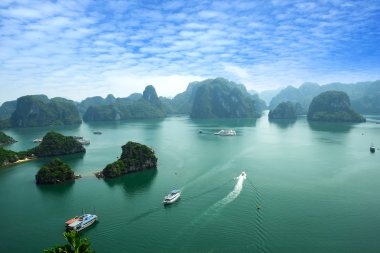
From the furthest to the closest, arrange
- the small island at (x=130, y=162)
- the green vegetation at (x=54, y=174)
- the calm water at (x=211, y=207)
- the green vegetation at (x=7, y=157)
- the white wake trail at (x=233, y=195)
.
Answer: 1. the green vegetation at (x=7, y=157)
2. the small island at (x=130, y=162)
3. the green vegetation at (x=54, y=174)
4. the white wake trail at (x=233, y=195)
5. the calm water at (x=211, y=207)

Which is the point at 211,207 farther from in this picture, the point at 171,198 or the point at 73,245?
the point at 73,245

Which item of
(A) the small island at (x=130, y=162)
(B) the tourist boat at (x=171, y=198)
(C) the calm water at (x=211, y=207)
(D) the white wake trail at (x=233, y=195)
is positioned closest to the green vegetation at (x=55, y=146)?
(C) the calm water at (x=211, y=207)

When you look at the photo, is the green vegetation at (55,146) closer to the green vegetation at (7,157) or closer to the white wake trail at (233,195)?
the green vegetation at (7,157)

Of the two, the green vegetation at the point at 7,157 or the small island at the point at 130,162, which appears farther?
the green vegetation at the point at 7,157

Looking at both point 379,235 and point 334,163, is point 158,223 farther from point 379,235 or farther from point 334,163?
point 334,163

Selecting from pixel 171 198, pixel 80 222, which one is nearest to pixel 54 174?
pixel 80 222

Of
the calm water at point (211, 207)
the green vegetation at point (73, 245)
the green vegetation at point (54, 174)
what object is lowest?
the calm water at point (211, 207)

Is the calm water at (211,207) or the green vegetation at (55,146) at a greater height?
the green vegetation at (55,146)

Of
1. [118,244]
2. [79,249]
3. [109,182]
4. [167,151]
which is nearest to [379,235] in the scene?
[118,244]
